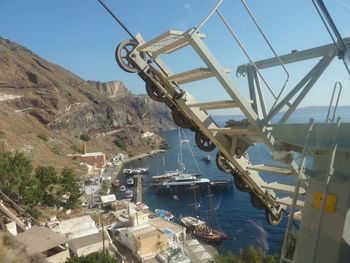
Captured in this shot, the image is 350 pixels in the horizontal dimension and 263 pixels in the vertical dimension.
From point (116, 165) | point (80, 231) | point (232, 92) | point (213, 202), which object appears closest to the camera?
point (232, 92)

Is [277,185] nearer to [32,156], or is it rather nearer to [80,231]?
[80,231]

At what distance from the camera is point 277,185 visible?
5.26 m

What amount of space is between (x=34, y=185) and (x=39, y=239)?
41.1 feet

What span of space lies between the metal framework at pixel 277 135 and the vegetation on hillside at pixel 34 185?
24902 mm

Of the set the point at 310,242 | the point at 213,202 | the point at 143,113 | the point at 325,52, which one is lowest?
the point at 213,202

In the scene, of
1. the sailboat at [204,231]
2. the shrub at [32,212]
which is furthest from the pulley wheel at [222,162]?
the sailboat at [204,231]

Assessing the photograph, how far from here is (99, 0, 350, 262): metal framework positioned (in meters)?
2.44

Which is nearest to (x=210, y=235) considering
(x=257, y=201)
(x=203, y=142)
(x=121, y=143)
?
(x=257, y=201)

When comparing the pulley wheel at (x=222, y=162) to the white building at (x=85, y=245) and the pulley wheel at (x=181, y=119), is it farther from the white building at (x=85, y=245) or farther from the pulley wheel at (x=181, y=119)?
the white building at (x=85, y=245)

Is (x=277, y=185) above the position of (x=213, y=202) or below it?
above

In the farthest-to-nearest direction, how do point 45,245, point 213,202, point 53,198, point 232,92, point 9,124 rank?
point 9,124 < point 213,202 < point 53,198 < point 45,245 < point 232,92

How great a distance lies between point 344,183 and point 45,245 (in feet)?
60.2

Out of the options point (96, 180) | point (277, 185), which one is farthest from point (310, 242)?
point (96, 180)

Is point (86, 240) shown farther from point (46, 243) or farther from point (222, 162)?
point (222, 162)
